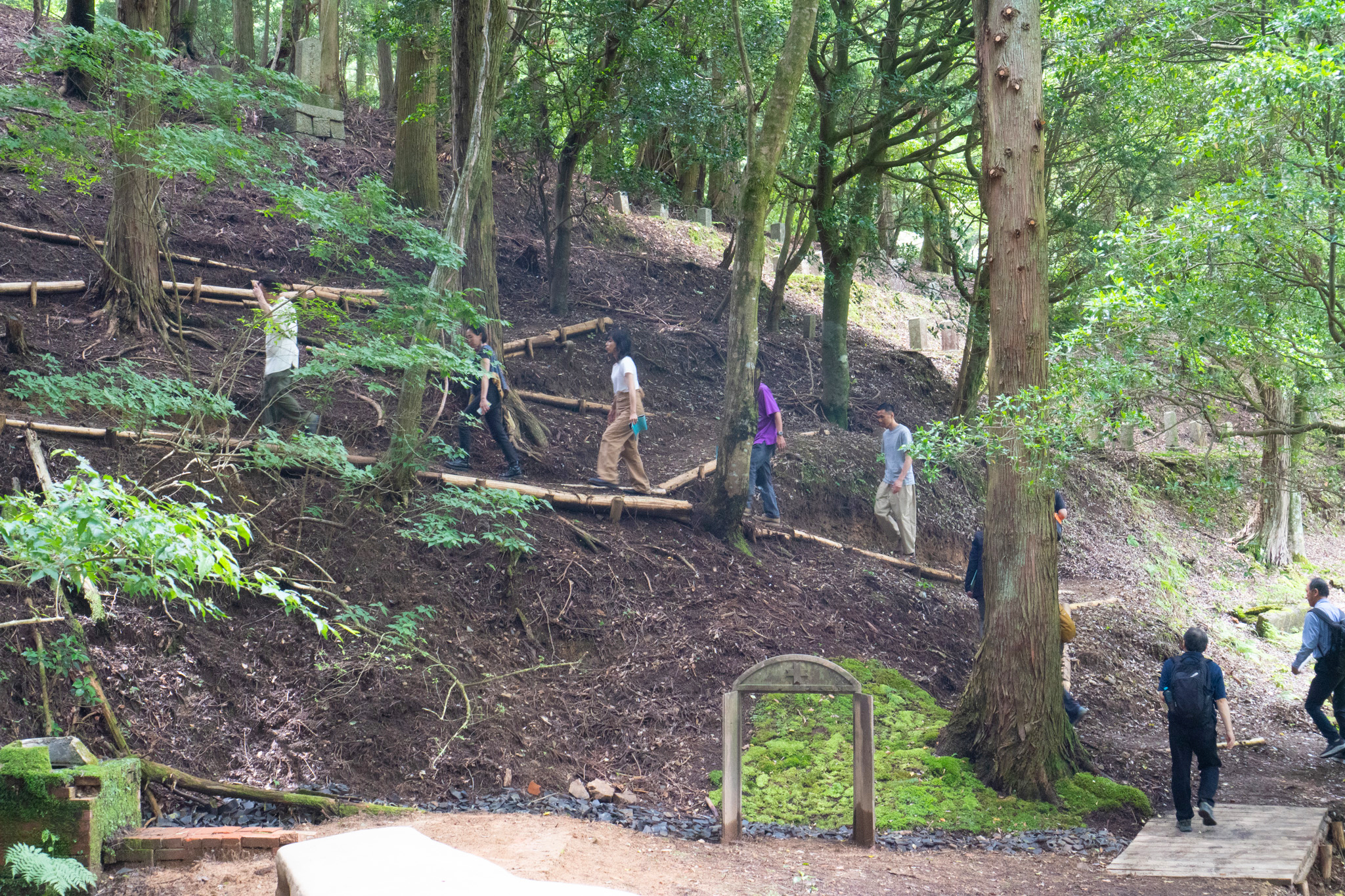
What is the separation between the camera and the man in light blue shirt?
1295 cm

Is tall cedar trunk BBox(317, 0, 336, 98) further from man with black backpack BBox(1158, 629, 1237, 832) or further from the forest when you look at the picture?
man with black backpack BBox(1158, 629, 1237, 832)

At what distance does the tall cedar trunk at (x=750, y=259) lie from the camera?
36.8ft

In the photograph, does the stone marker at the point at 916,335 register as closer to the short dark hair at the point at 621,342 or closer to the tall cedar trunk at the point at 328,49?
the short dark hair at the point at 621,342

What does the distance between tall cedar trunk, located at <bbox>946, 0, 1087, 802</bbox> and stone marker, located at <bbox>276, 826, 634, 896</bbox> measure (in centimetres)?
614

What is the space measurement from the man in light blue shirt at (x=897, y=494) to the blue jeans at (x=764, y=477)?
172 cm

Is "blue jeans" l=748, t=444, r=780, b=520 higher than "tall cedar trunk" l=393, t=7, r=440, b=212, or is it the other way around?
"tall cedar trunk" l=393, t=7, r=440, b=212

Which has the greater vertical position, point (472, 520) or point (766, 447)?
point (766, 447)

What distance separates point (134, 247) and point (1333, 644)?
14547 mm

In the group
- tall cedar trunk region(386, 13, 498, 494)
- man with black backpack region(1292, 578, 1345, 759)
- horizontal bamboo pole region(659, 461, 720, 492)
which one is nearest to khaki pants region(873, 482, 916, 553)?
horizontal bamboo pole region(659, 461, 720, 492)

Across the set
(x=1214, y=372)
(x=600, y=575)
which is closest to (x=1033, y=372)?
(x=1214, y=372)

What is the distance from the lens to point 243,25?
1867 cm

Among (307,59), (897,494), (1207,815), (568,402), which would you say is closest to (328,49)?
(307,59)

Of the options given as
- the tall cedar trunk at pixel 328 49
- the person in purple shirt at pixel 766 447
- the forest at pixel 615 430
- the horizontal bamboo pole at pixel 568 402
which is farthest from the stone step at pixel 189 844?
the tall cedar trunk at pixel 328 49

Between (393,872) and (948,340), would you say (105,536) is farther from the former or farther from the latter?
(948,340)
